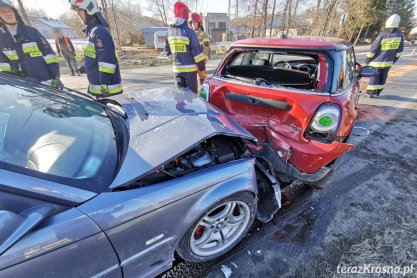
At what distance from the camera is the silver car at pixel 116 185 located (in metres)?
1.04

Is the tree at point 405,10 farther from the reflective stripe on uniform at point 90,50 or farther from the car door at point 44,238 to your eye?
the car door at point 44,238

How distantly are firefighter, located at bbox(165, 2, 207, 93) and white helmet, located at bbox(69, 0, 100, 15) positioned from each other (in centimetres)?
124

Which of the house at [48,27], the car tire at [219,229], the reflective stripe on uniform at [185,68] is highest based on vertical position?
the house at [48,27]

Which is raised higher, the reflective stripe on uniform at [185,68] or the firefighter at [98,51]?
the firefighter at [98,51]

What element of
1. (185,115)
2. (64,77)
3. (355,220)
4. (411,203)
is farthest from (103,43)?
(64,77)

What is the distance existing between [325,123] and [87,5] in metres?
3.11

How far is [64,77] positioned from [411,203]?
10171 mm

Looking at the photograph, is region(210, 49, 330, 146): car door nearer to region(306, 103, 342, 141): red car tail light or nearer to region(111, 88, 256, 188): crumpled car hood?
region(306, 103, 342, 141): red car tail light

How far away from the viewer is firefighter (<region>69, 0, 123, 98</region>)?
9.84 feet

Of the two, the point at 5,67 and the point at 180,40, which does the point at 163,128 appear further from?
the point at 5,67

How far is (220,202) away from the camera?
1.62 metres

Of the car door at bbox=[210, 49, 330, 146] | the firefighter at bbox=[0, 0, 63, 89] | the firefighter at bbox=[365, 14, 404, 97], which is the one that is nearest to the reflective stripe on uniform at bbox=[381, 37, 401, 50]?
the firefighter at bbox=[365, 14, 404, 97]

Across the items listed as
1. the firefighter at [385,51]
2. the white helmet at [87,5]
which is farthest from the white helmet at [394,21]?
the white helmet at [87,5]

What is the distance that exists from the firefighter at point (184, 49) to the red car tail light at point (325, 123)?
254 cm
